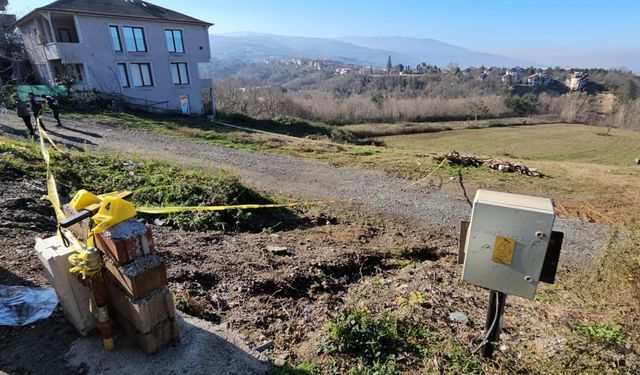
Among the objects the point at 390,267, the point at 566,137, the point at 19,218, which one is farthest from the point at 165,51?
the point at 566,137

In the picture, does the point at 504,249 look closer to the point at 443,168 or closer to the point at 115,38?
the point at 443,168

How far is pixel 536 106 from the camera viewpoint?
72.2 m

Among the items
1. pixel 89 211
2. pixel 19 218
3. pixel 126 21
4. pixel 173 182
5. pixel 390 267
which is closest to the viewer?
pixel 89 211

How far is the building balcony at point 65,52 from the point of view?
20922 mm

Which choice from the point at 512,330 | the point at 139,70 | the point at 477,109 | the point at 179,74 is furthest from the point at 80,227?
the point at 477,109

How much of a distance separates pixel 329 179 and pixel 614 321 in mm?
8198

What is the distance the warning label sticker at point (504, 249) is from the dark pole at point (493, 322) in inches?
12.3

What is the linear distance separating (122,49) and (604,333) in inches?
1080

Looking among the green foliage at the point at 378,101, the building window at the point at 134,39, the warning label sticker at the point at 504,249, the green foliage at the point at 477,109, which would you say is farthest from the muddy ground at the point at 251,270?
the green foliage at the point at 477,109

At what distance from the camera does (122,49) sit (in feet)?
76.1

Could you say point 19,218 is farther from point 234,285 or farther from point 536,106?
point 536,106

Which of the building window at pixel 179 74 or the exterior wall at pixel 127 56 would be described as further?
the building window at pixel 179 74

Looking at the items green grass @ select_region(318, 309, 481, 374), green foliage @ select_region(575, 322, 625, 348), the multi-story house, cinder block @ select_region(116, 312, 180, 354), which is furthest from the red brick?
the multi-story house

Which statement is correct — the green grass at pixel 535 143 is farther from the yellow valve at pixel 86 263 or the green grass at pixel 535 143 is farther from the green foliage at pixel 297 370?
the yellow valve at pixel 86 263
